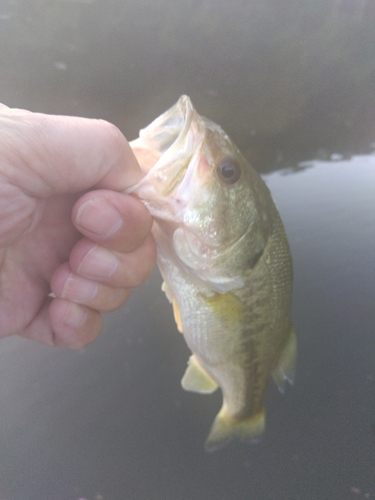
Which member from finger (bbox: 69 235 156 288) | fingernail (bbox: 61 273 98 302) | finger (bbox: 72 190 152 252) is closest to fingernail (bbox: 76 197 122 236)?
finger (bbox: 72 190 152 252)

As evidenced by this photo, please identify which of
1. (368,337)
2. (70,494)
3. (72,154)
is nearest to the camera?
(72,154)

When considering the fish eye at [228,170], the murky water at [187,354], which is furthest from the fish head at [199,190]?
the murky water at [187,354]

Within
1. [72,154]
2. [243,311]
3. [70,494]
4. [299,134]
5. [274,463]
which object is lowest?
[70,494]

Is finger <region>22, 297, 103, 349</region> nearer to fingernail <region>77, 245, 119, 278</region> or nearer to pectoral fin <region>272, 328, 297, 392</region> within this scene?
fingernail <region>77, 245, 119, 278</region>

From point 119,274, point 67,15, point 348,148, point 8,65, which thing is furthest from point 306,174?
point 67,15

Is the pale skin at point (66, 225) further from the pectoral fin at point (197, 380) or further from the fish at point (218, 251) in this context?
the pectoral fin at point (197, 380)

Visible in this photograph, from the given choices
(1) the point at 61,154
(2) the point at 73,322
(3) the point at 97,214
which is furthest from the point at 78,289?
(1) the point at 61,154

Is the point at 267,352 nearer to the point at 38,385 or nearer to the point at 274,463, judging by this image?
the point at 274,463
